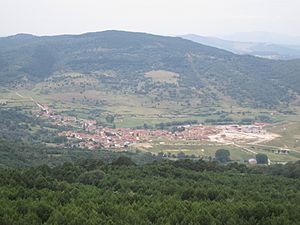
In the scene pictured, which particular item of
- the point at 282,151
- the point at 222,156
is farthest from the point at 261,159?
the point at 282,151

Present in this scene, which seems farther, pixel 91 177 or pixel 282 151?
pixel 282 151

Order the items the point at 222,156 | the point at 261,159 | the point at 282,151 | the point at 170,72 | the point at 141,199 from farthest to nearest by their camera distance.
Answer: the point at 170,72 → the point at 282,151 → the point at 222,156 → the point at 261,159 → the point at 141,199

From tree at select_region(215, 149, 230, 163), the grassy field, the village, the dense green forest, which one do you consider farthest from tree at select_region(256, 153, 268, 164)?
the dense green forest

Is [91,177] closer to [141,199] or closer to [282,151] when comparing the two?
[141,199]

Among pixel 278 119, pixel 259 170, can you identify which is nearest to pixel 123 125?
pixel 278 119

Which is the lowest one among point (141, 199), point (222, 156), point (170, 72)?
point (222, 156)

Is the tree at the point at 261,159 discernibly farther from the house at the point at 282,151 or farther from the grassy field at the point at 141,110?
the house at the point at 282,151
